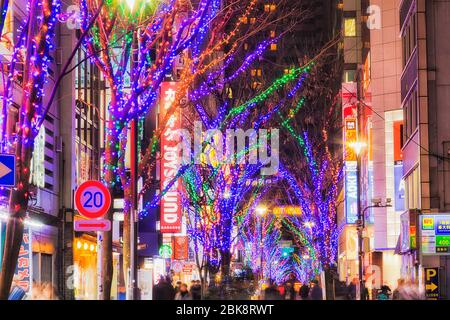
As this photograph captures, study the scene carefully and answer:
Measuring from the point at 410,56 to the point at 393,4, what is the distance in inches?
598

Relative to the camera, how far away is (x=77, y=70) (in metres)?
36.6

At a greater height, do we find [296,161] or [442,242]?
[296,161]

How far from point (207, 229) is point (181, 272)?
814 cm

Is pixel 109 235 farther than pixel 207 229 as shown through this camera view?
No

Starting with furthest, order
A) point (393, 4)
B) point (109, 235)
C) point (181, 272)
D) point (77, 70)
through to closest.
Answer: point (393, 4), point (181, 272), point (77, 70), point (109, 235)

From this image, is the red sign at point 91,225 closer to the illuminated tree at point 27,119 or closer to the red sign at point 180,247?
the illuminated tree at point 27,119

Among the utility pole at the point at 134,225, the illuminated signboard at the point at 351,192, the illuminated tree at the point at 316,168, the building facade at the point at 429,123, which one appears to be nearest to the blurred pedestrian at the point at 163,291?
the utility pole at the point at 134,225

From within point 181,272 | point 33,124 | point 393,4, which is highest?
point 393,4

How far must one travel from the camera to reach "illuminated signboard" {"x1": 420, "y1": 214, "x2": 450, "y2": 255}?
3088 centimetres

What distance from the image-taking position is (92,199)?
17062mm

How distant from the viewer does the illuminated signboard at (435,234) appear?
30.9 metres
